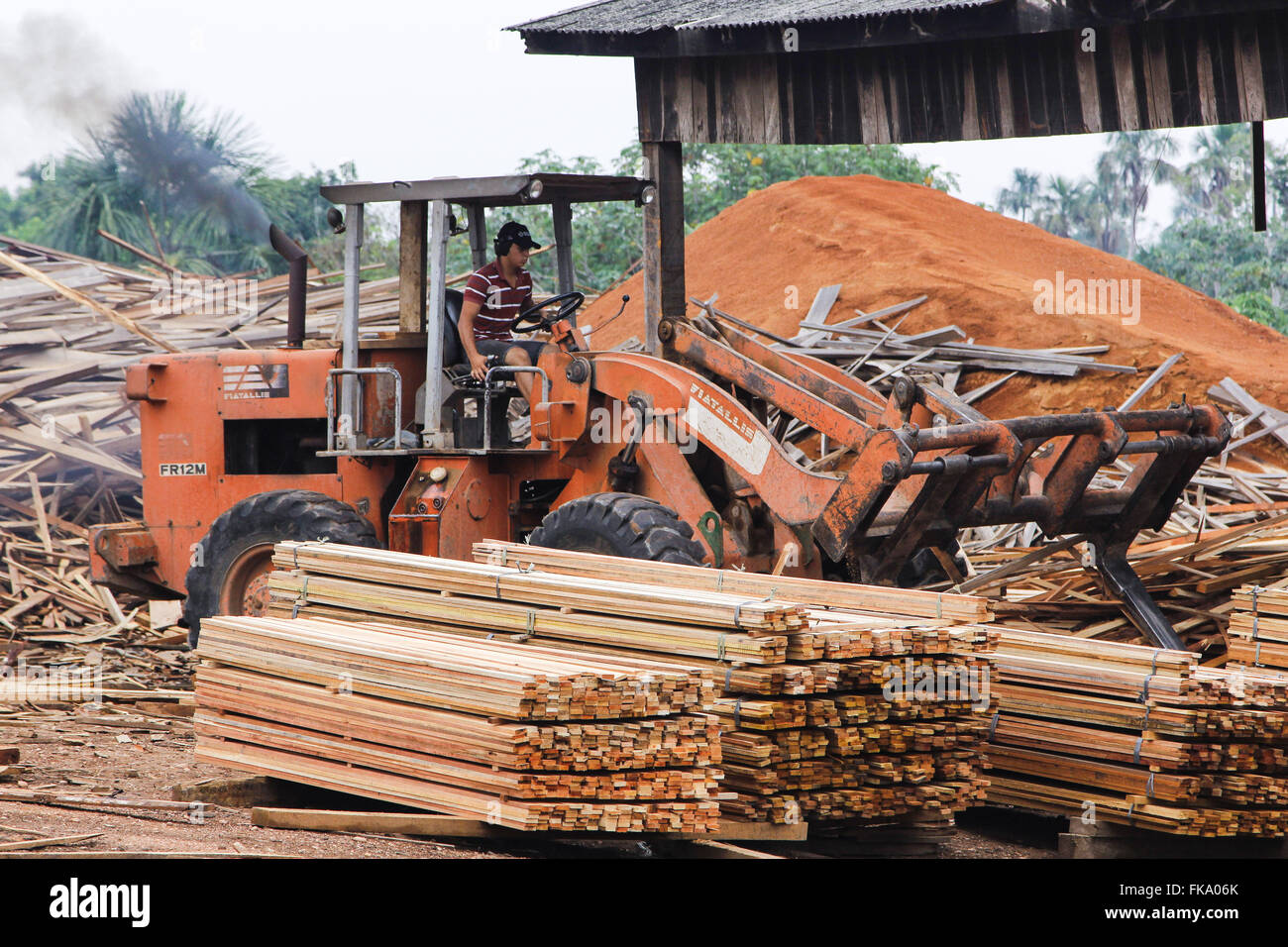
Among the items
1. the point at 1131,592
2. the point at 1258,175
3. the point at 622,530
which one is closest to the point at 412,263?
the point at 622,530

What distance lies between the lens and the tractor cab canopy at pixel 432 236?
991 centimetres

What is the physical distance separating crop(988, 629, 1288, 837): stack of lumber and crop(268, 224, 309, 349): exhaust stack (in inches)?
227

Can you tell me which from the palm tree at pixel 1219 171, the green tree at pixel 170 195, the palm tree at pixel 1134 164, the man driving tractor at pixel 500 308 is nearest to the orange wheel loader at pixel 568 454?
the man driving tractor at pixel 500 308

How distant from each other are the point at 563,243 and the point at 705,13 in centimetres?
257

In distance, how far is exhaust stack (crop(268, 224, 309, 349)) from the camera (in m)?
10.7

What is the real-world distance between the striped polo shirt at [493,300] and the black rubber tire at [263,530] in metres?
1.51

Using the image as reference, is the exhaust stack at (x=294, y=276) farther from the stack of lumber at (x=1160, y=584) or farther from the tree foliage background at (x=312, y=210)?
the tree foliage background at (x=312, y=210)

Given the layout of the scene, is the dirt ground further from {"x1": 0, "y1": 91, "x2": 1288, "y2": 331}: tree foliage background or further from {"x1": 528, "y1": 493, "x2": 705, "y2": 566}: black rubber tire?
{"x1": 0, "y1": 91, "x2": 1288, "y2": 331}: tree foliage background

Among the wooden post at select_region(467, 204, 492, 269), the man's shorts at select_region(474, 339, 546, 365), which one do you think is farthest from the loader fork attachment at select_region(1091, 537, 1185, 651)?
the wooden post at select_region(467, 204, 492, 269)

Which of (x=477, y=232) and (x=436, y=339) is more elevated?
(x=477, y=232)

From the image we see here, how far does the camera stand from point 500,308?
33.4 ft

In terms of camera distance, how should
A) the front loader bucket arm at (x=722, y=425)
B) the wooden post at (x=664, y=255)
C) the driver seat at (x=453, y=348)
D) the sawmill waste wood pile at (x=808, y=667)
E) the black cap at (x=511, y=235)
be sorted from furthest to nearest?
the wooden post at (x=664, y=255)
the driver seat at (x=453, y=348)
the black cap at (x=511, y=235)
the front loader bucket arm at (x=722, y=425)
the sawmill waste wood pile at (x=808, y=667)

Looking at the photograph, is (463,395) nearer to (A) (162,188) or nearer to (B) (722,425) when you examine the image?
(B) (722,425)

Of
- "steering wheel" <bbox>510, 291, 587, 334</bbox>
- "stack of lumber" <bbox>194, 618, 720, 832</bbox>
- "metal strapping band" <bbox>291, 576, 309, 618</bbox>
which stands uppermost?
"steering wheel" <bbox>510, 291, 587, 334</bbox>
